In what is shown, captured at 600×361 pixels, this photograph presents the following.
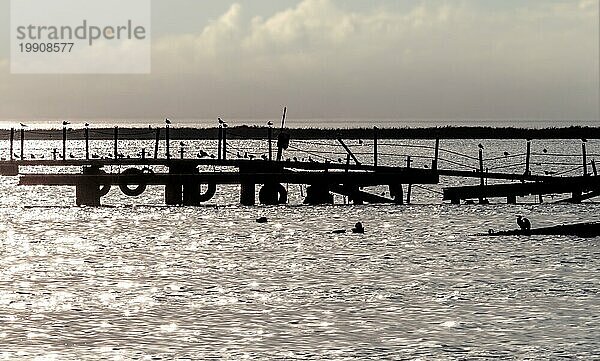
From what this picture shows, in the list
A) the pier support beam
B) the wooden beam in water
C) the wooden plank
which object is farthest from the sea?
the pier support beam

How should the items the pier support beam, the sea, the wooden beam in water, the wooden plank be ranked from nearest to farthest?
the sea, the wooden beam in water, the wooden plank, the pier support beam

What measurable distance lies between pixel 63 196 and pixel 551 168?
78384 millimetres

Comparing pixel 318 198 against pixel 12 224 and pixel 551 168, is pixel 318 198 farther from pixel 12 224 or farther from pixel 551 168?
pixel 551 168

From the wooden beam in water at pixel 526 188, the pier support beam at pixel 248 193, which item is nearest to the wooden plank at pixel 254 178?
the wooden beam in water at pixel 526 188

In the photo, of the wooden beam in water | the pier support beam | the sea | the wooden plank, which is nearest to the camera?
the sea

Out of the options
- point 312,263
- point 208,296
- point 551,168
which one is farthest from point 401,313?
point 551,168

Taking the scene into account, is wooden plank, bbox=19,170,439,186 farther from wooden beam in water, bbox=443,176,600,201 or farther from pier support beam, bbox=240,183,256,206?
pier support beam, bbox=240,183,256,206

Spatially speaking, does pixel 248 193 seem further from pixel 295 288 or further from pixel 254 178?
pixel 295 288

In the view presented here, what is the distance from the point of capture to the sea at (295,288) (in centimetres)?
2158

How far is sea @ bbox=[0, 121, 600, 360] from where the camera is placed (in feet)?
70.8

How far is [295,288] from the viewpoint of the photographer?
30.0 meters

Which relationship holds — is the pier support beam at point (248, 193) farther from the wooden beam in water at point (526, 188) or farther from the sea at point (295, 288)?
the wooden beam in water at point (526, 188)

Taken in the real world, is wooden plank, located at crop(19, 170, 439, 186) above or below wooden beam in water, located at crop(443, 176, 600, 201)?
above

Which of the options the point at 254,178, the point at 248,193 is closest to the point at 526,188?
the point at 254,178
